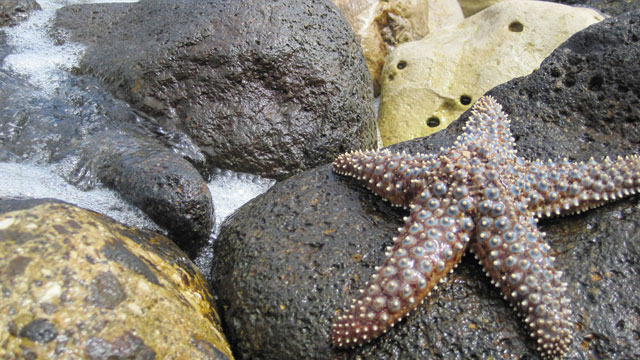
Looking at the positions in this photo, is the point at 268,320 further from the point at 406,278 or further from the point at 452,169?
the point at 452,169

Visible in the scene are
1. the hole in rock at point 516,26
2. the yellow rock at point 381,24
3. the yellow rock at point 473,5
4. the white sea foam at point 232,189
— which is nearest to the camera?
the white sea foam at point 232,189

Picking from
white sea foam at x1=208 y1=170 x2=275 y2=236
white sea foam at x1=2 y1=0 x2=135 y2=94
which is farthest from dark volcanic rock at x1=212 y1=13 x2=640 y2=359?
white sea foam at x1=2 y1=0 x2=135 y2=94

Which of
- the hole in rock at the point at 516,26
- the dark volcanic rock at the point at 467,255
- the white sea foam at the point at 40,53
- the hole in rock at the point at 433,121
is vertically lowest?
the hole in rock at the point at 433,121

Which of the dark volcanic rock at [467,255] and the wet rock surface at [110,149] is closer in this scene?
the dark volcanic rock at [467,255]

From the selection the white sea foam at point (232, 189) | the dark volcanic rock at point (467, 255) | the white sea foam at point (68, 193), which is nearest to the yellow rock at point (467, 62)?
the dark volcanic rock at point (467, 255)

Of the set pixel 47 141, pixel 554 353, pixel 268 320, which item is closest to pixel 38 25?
pixel 47 141

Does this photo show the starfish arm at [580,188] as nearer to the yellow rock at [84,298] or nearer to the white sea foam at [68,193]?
the yellow rock at [84,298]

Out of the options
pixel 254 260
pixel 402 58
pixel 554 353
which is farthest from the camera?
pixel 402 58
